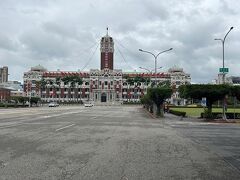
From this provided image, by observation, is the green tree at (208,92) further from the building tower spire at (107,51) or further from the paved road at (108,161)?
the building tower spire at (107,51)

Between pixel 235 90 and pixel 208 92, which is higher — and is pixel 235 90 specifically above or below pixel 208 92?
above

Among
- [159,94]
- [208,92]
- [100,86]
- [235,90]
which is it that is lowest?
[159,94]

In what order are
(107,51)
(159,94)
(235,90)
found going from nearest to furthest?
1. (235,90)
2. (159,94)
3. (107,51)

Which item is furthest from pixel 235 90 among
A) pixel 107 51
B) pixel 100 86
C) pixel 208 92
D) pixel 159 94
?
pixel 107 51

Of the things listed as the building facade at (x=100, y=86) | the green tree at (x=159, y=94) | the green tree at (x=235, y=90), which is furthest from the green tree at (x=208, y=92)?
the building facade at (x=100, y=86)

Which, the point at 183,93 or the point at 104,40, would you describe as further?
the point at 104,40

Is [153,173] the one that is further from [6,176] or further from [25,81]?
[25,81]

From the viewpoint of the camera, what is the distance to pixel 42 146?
543 inches

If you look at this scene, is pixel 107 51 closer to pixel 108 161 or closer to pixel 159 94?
pixel 159 94

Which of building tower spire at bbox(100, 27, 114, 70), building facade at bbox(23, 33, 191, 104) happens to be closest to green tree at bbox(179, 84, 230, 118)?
building facade at bbox(23, 33, 191, 104)

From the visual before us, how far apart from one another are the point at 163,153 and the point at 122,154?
60.9 inches

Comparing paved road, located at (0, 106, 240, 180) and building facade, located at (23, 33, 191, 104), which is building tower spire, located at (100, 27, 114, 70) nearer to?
building facade, located at (23, 33, 191, 104)

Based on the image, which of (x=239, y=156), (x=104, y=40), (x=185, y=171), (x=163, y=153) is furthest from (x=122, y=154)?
Result: (x=104, y=40)

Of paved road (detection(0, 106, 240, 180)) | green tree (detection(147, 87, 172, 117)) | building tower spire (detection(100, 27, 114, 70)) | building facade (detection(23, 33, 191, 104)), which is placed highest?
building tower spire (detection(100, 27, 114, 70))
